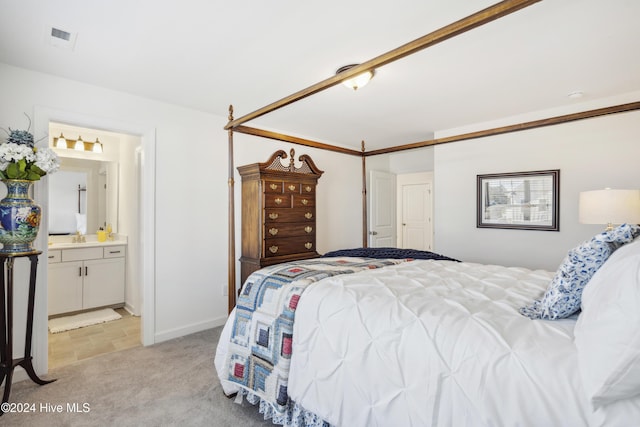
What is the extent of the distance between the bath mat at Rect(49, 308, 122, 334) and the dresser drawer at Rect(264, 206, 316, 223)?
2.21 metres

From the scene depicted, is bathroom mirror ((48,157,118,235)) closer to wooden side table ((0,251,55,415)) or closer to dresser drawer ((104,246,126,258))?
dresser drawer ((104,246,126,258))

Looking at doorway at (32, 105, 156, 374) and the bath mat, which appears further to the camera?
the bath mat

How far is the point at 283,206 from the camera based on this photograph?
12.0 feet

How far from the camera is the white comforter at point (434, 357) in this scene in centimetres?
102

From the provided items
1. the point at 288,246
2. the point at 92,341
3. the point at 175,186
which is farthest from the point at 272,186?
the point at 92,341

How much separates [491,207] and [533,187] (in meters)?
0.47

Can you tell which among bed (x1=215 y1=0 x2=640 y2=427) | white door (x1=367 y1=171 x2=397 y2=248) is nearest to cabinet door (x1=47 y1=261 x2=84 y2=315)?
bed (x1=215 y1=0 x2=640 y2=427)

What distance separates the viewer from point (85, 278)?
3.96 m

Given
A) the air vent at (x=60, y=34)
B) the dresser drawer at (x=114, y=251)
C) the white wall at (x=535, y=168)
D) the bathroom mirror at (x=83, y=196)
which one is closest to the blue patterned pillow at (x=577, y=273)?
the white wall at (x=535, y=168)

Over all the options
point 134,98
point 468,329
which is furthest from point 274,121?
point 468,329

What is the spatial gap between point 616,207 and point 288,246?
9.48 ft

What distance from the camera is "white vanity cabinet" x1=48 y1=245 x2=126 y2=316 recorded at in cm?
376

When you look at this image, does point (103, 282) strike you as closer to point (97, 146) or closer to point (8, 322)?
point (97, 146)

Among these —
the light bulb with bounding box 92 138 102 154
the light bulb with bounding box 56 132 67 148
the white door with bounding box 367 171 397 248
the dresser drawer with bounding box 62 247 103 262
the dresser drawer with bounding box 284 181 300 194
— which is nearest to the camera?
the dresser drawer with bounding box 284 181 300 194
